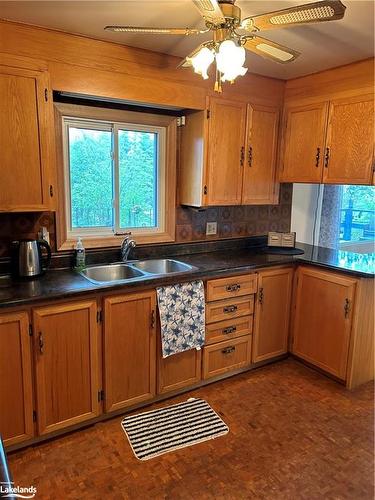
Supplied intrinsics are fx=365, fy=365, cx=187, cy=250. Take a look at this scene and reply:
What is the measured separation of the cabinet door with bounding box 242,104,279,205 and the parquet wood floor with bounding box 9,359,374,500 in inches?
63.3

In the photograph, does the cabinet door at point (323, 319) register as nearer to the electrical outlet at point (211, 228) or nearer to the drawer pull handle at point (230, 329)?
the drawer pull handle at point (230, 329)

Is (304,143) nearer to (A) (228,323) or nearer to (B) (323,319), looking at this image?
(B) (323,319)

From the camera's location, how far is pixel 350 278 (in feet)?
8.53

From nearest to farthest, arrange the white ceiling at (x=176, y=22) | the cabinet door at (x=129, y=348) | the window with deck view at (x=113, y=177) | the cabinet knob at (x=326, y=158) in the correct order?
1. the white ceiling at (x=176, y=22)
2. the cabinet door at (x=129, y=348)
3. the window with deck view at (x=113, y=177)
4. the cabinet knob at (x=326, y=158)

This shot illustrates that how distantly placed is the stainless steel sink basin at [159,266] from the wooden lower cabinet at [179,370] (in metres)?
0.62

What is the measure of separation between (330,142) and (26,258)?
2339 millimetres

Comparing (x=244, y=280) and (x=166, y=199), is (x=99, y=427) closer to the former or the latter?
(x=244, y=280)

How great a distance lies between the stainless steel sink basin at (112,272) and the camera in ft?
8.34

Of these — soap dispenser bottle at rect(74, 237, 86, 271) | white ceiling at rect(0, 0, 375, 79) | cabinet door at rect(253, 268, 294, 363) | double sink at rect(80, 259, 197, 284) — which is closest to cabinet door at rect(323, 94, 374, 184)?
white ceiling at rect(0, 0, 375, 79)

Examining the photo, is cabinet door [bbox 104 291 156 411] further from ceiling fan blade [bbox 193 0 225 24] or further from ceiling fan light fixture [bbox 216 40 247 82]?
ceiling fan blade [bbox 193 0 225 24]

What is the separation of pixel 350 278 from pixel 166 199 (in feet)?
4.92

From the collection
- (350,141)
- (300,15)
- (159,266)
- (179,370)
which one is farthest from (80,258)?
(350,141)

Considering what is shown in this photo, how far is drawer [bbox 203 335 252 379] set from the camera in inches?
105

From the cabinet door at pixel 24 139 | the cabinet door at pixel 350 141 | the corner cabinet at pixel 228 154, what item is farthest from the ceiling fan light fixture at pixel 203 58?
the cabinet door at pixel 350 141
